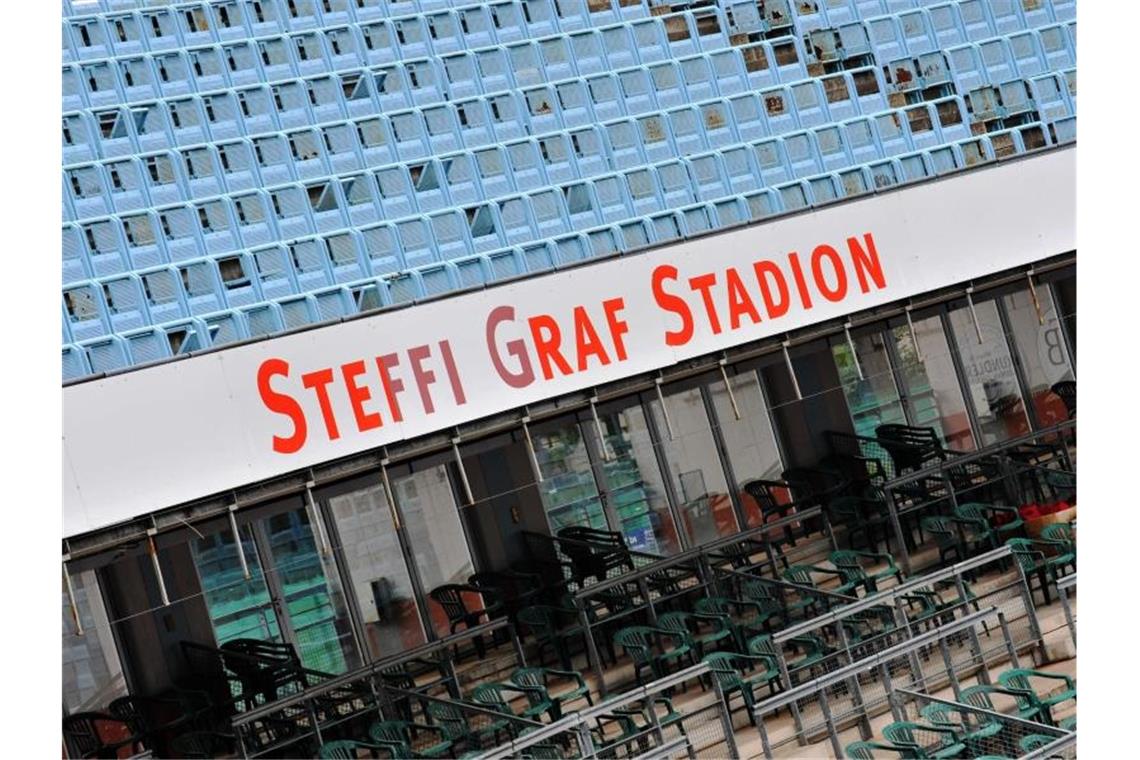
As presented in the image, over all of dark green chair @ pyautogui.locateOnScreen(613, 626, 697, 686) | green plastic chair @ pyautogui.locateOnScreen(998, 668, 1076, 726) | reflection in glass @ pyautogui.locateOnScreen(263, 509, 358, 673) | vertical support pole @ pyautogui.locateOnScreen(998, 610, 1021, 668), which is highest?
reflection in glass @ pyautogui.locateOnScreen(263, 509, 358, 673)

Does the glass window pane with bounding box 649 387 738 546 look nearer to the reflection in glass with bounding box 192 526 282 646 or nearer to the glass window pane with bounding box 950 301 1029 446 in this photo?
the glass window pane with bounding box 950 301 1029 446

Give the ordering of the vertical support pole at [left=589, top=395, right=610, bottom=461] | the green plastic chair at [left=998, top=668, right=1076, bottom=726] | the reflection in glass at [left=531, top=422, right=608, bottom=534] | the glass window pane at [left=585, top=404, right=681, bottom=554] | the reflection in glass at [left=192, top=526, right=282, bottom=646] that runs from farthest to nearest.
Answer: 1. the glass window pane at [left=585, top=404, right=681, bottom=554]
2. the reflection in glass at [left=531, top=422, right=608, bottom=534]
3. the vertical support pole at [left=589, top=395, right=610, bottom=461]
4. the reflection in glass at [left=192, top=526, right=282, bottom=646]
5. the green plastic chair at [left=998, top=668, right=1076, bottom=726]

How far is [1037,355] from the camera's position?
18.9m

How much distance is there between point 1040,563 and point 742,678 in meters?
2.94

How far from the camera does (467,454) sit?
1514 centimetres

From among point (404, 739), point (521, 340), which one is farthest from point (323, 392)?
point (404, 739)

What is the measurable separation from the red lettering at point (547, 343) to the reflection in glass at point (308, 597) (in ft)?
8.75

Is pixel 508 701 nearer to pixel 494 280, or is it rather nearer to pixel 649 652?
pixel 649 652

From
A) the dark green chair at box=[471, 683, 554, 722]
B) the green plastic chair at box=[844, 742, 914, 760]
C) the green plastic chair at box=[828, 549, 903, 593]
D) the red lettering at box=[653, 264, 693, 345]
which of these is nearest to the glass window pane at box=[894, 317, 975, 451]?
the green plastic chair at box=[828, 549, 903, 593]

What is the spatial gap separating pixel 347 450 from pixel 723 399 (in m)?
4.98

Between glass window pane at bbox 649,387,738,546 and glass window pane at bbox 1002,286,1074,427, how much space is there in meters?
3.80

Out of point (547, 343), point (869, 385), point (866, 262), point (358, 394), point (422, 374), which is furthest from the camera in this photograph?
point (869, 385)

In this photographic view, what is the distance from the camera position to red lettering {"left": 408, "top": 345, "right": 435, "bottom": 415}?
538 inches
